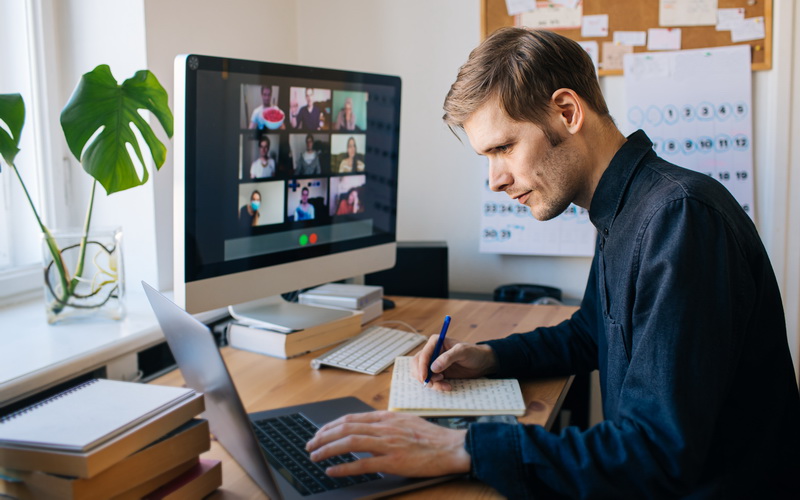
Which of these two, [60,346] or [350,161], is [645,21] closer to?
[350,161]

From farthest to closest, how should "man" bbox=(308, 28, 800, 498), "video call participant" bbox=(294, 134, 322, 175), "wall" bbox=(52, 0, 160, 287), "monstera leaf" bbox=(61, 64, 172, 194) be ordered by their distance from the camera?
"wall" bbox=(52, 0, 160, 287) → "video call participant" bbox=(294, 134, 322, 175) → "monstera leaf" bbox=(61, 64, 172, 194) → "man" bbox=(308, 28, 800, 498)

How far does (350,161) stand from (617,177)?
0.72 meters

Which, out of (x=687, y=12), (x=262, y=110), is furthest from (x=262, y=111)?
(x=687, y=12)

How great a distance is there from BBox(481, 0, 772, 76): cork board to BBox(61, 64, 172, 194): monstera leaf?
125 centimetres

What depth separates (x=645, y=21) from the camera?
2119 millimetres

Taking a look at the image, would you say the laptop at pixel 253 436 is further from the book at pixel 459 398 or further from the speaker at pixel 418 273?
the speaker at pixel 418 273

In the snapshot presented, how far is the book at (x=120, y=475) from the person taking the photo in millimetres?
765

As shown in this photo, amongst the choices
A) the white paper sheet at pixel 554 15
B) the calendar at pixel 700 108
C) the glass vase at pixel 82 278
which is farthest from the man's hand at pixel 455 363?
the white paper sheet at pixel 554 15

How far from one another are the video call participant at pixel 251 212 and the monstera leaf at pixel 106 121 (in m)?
0.19

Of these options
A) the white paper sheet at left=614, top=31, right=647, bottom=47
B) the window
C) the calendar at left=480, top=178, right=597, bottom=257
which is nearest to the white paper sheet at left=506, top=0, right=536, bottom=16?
the white paper sheet at left=614, top=31, right=647, bottom=47

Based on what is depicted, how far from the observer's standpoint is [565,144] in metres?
1.11

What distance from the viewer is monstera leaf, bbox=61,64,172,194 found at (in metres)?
1.27

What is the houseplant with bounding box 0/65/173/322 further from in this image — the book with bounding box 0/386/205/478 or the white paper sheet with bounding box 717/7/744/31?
the white paper sheet with bounding box 717/7/744/31

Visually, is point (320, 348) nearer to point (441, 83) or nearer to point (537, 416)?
point (537, 416)
